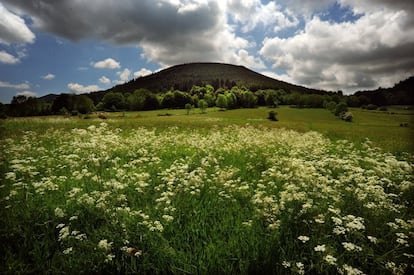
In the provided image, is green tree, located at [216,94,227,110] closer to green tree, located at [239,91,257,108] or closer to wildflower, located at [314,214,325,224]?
green tree, located at [239,91,257,108]

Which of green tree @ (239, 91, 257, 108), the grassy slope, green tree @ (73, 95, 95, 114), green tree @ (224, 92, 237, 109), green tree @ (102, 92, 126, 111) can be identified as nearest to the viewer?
the grassy slope

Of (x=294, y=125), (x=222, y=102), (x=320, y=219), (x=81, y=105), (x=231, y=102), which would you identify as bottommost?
(x=294, y=125)

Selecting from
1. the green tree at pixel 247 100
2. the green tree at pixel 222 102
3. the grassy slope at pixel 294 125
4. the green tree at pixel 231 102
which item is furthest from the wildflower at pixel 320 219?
the green tree at pixel 247 100

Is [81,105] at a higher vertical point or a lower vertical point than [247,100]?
lower

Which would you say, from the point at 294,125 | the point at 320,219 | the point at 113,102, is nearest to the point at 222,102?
the point at 113,102

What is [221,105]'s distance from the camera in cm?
10719

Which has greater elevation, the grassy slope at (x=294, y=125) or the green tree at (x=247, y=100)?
the green tree at (x=247, y=100)

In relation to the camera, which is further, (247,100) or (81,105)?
(247,100)

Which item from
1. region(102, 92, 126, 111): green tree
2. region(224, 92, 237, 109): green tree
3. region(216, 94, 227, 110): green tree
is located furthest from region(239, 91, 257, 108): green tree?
region(102, 92, 126, 111): green tree

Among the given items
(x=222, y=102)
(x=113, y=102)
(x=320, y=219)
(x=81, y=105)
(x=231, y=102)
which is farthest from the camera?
(x=113, y=102)

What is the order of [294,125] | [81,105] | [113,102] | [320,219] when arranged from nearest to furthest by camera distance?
[320,219], [294,125], [81,105], [113,102]

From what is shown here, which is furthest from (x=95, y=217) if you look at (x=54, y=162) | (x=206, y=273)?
(x=54, y=162)

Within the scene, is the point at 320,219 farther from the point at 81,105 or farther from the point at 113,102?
the point at 113,102

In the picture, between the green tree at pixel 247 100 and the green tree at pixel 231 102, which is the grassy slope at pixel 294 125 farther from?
the green tree at pixel 231 102
